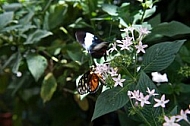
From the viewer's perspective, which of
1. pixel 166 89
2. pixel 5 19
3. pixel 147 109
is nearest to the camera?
pixel 147 109

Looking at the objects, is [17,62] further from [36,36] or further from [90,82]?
[90,82]

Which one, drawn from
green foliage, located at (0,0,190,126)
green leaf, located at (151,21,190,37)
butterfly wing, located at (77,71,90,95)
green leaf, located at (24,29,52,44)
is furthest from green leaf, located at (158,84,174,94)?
green leaf, located at (24,29,52,44)

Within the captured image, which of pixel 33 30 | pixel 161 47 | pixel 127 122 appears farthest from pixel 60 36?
pixel 161 47

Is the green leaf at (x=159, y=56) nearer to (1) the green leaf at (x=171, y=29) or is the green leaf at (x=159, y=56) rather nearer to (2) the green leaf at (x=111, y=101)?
(2) the green leaf at (x=111, y=101)

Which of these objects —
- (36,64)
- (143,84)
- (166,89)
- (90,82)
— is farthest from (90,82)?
(36,64)

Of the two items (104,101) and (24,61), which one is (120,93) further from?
(24,61)

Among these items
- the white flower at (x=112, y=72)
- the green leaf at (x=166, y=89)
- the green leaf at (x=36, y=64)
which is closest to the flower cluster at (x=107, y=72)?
the white flower at (x=112, y=72)
